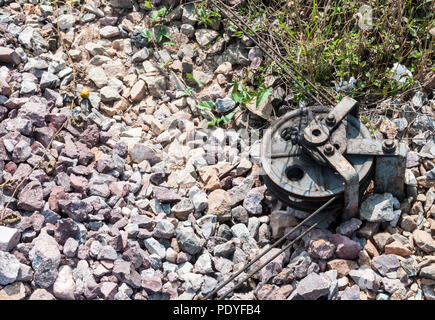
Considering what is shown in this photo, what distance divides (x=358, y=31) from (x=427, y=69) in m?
0.58

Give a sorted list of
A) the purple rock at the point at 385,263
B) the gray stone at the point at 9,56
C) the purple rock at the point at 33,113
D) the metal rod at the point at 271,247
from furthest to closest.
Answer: the gray stone at the point at 9,56, the purple rock at the point at 33,113, the purple rock at the point at 385,263, the metal rod at the point at 271,247

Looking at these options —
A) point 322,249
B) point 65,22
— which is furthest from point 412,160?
point 65,22

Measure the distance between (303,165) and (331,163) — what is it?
10.0 inches

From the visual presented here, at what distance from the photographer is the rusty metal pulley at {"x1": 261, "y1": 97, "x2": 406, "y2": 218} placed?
3.14 m

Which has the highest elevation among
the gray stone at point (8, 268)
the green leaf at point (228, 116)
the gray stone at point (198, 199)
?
the green leaf at point (228, 116)

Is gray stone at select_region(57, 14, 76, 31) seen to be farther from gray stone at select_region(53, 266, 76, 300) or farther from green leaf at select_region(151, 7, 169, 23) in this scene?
gray stone at select_region(53, 266, 76, 300)

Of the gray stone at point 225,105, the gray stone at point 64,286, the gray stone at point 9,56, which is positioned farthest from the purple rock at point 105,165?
the gray stone at point 9,56

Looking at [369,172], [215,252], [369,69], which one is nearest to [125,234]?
[215,252]

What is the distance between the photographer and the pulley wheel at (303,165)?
3205 millimetres

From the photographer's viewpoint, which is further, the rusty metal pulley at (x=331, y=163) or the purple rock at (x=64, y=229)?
the purple rock at (x=64, y=229)

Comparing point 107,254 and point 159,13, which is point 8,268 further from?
point 159,13

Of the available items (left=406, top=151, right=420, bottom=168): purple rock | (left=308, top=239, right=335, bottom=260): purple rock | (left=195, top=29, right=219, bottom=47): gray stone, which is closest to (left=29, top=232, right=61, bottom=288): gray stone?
(left=308, top=239, right=335, bottom=260): purple rock

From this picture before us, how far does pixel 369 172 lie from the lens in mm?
3223

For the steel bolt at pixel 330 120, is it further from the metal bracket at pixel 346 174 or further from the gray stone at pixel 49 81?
the gray stone at pixel 49 81
